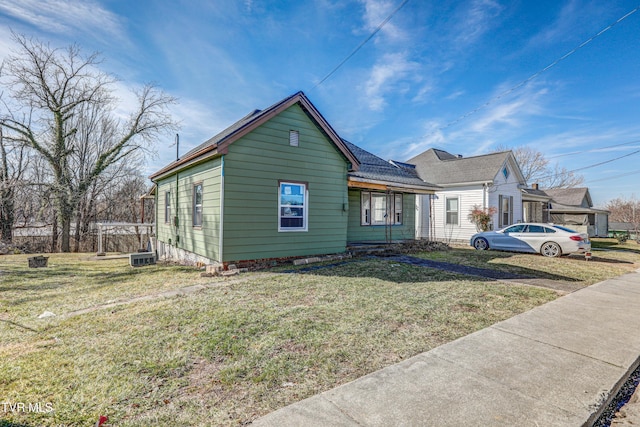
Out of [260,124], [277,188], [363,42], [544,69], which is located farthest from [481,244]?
[260,124]

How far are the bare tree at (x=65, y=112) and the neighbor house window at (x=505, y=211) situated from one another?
2183 centimetres

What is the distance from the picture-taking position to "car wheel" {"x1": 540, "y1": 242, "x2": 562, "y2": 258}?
1166 centimetres

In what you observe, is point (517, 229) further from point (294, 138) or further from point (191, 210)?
point (191, 210)

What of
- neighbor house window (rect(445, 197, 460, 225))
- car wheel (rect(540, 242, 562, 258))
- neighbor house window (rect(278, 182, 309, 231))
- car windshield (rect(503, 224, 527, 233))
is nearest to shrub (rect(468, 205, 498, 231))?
neighbor house window (rect(445, 197, 460, 225))

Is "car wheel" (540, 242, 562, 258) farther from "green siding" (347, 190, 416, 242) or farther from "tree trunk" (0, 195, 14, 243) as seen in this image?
"tree trunk" (0, 195, 14, 243)

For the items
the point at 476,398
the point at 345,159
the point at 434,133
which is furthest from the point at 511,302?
the point at 434,133

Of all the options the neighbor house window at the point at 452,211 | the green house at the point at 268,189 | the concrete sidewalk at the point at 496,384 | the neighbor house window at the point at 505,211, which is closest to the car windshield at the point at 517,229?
the neighbor house window at the point at 452,211

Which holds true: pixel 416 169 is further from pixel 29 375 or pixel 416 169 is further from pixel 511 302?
pixel 29 375

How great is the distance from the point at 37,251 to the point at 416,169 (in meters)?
24.7

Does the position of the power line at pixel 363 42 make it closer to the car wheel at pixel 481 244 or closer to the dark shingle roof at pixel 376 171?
the dark shingle roof at pixel 376 171

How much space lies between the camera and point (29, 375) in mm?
2852

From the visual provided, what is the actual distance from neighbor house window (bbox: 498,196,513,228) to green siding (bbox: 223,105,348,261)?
486 inches

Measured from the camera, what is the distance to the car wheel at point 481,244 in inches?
544

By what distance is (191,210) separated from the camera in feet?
33.2
